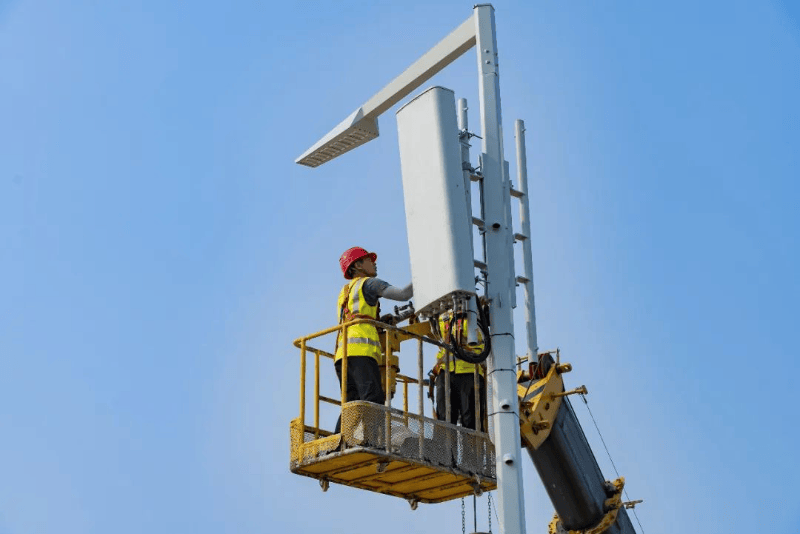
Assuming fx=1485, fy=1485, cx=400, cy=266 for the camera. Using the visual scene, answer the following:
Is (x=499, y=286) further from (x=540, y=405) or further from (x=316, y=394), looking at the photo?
(x=540, y=405)

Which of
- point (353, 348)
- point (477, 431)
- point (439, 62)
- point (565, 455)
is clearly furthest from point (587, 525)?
point (439, 62)

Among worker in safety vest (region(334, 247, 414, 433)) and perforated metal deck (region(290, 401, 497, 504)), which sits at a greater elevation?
worker in safety vest (region(334, 247, 414, 433))

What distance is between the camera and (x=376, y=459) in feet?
53.3

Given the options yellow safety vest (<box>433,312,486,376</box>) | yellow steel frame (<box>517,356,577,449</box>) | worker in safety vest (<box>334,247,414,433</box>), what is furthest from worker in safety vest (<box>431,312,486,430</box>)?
yellow steel frame (<box>517,356,577,449</box>)

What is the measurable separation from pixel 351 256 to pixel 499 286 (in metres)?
2.26

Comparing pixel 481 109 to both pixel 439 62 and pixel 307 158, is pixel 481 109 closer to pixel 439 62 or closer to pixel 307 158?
pixel 439 62

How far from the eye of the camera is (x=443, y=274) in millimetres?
15195

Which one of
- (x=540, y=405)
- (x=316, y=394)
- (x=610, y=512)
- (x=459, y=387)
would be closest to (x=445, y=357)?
(x=459, y=387)

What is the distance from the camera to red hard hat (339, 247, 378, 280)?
1759 cm

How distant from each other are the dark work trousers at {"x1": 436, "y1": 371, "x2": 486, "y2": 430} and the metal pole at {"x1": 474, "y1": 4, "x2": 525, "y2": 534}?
1.73 m

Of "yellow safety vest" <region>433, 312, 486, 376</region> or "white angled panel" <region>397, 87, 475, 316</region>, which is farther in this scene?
"yellow safety vest" <region>433, 312, 486, 376</region>

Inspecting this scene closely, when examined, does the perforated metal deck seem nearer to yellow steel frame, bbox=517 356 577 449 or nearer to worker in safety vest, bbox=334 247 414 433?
worker in safety vest, bbox=334 247 414 433

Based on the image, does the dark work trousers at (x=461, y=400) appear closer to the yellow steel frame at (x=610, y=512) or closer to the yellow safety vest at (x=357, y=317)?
the yellow safety vest at (x=357, y=317)

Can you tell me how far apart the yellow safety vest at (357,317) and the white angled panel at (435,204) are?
1362 millimetres
